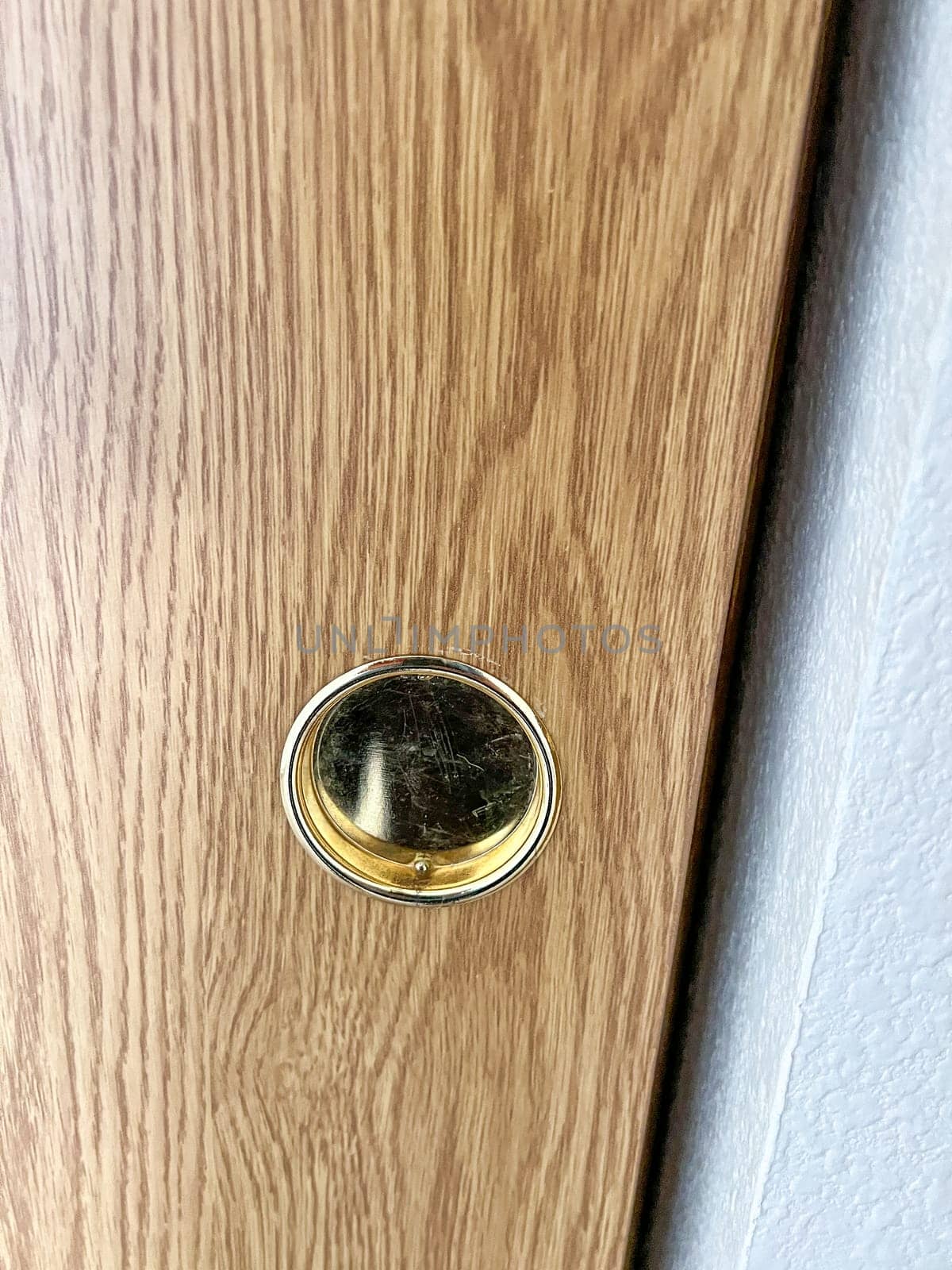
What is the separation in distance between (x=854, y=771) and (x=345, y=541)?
0.14 meters

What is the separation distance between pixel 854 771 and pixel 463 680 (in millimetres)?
102

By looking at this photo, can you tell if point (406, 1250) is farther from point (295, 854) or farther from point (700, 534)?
point (700, 534)

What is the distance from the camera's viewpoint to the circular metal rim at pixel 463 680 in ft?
0.84

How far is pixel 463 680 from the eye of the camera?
258 mm

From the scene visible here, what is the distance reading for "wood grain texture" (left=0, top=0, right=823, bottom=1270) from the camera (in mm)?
206

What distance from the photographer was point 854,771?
22cm

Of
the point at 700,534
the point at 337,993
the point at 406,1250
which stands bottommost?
the point at 406,1250

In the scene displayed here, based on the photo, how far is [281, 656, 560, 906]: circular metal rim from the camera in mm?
256

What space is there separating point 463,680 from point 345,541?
2.0 inches

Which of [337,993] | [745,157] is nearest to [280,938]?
[337,993]

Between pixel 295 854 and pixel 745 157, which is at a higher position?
pixel 745 157

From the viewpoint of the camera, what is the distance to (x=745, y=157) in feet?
0.69

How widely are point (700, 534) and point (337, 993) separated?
17 centimetres

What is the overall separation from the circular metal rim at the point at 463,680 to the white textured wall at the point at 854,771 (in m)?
0.06
